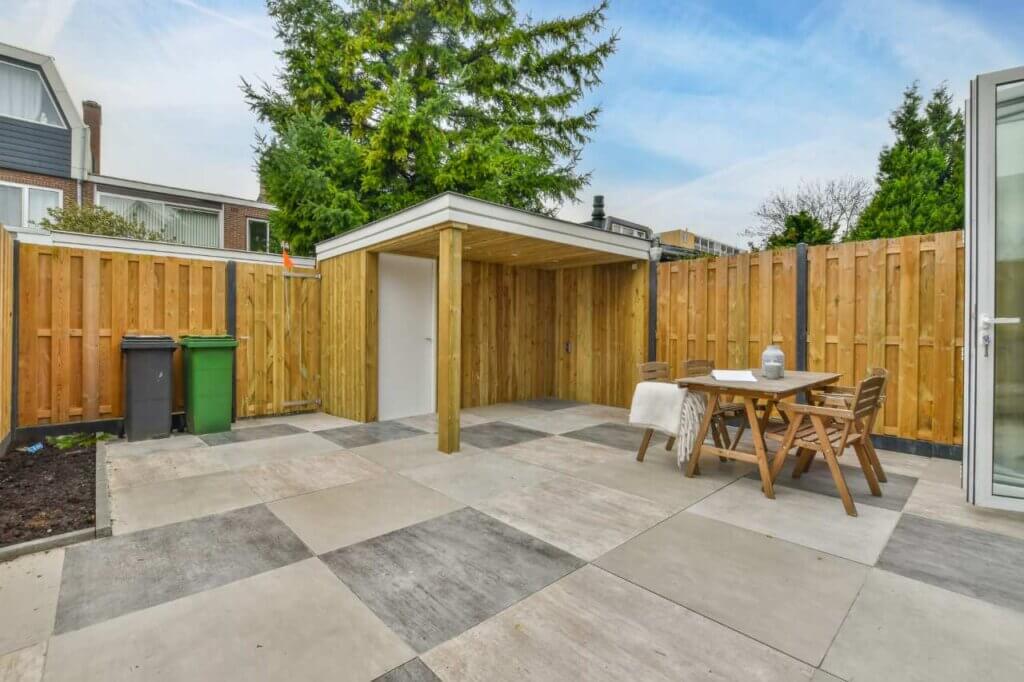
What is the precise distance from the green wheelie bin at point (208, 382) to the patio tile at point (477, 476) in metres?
2.82

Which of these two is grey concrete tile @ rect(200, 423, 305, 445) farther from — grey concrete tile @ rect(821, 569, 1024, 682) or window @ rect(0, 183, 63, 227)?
window @ rect(0, 183, 63, 227)

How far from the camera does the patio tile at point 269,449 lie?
4.27m

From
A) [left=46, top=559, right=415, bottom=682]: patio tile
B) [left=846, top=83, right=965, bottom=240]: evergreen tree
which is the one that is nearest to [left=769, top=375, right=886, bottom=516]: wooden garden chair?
[left=46, top=559, right=415, bottom=682]: patio tile

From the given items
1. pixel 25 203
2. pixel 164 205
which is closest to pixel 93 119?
pixel 164 205

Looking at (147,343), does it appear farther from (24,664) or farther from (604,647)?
(604,647)

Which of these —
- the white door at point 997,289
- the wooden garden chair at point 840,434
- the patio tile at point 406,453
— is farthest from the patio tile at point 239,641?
the white door at point 997,289

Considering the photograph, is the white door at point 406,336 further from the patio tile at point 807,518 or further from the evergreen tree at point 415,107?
the patio tile at point 807,518

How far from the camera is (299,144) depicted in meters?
8.70

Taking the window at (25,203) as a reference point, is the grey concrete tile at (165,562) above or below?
below

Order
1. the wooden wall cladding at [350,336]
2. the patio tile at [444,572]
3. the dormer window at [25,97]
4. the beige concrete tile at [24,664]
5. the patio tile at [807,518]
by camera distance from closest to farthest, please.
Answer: the beige concrete tile at [24,664], the patio tile at [444,572], the patio tile at [807,518], the wooden wall cladding at [350,336], the dormer window at [25,97]

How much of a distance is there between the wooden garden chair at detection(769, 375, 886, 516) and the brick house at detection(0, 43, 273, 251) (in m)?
11.6

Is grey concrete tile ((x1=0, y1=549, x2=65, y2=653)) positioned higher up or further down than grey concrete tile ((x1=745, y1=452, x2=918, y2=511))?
further down

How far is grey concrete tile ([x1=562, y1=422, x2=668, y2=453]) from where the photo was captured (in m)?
4.91

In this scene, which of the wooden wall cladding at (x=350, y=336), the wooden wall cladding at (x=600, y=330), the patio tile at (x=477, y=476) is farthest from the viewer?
the wooden wall cladding at (x=600, y=330)
